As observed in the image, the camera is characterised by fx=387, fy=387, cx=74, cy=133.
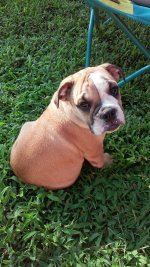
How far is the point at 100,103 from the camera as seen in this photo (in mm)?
2436

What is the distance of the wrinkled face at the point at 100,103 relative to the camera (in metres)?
2.43

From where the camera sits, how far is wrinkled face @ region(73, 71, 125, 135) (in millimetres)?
2430

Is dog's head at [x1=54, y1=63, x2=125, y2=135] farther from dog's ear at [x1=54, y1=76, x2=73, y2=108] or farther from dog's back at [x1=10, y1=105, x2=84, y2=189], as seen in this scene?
dog's back at [x1=10, y1=105, x2=84, y2=189]

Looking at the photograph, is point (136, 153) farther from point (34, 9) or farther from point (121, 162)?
point (34, 9)

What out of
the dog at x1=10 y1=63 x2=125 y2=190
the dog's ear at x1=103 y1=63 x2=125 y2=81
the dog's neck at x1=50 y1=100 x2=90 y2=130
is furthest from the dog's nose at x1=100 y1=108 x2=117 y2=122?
the dog's ear at x1=103 y1=63 x2=125 y2=81

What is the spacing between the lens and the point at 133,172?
300 cm

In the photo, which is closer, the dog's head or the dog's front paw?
the dog's head

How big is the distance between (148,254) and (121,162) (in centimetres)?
77

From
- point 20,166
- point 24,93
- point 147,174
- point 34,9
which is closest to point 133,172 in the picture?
Result: point 147,174

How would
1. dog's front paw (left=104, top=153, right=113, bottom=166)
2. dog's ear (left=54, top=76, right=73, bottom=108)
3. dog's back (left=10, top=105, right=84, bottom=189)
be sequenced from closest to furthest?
dog's ear (left=54, top=76, right=73, bottom=108)
dog's back (left=10, top=105, right=84, bottom=189)
dog's front paw (left=104, top=153, right=113, bottom=166)

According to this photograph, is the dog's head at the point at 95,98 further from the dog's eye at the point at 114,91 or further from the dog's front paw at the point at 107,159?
the dog's front paw at the point at 107,159

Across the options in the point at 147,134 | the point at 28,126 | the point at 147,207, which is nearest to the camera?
the point at 147,207

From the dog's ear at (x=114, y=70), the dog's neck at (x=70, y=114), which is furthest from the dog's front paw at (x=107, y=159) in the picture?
the dog's ear at (x=114, y=70)

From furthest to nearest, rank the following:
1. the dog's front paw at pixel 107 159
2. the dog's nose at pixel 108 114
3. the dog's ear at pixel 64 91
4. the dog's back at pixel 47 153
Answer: the dog's front paw at pixel 107 159 → the dog's back at pixel 47 153 → the dog's ear at pixel 64 91 → the dog's nose at pixel 108 114
